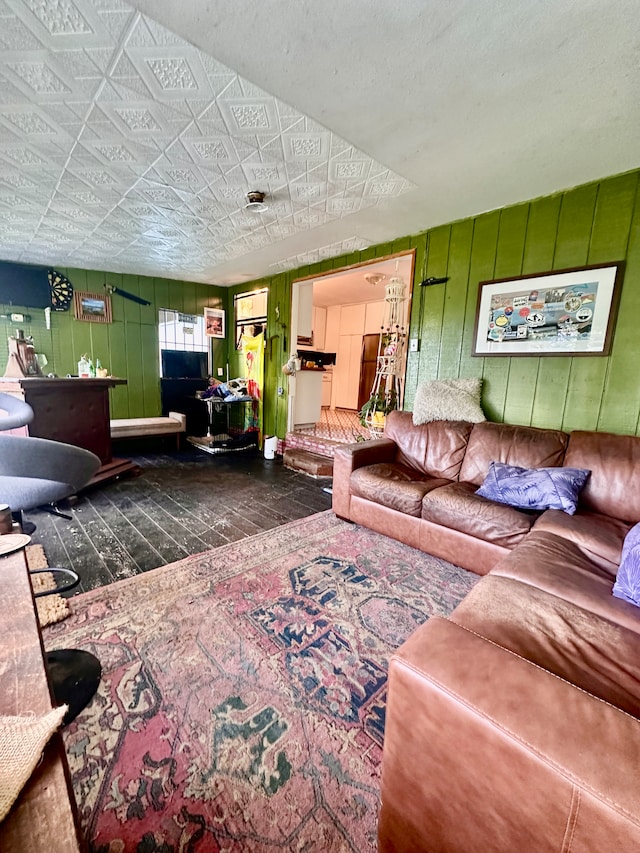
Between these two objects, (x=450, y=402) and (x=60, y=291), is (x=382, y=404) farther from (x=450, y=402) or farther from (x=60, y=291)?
(x=60, y=291)

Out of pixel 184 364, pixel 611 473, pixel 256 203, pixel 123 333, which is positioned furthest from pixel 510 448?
pixel 123 333

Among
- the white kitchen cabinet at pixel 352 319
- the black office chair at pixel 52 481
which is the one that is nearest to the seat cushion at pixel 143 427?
the black office chair at pixel 52 481

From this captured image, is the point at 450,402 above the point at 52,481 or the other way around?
above

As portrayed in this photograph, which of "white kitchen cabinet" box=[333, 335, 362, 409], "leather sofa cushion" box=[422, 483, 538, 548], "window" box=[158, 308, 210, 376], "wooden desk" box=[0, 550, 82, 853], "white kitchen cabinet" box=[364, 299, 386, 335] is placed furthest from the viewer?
"white kitchen cabinet" box=[333, 335, 362, 409]

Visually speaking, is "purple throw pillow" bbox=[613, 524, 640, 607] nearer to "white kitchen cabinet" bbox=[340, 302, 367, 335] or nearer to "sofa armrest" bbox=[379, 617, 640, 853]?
"sofa armrest" bbox=[379, 617, 640, 853]

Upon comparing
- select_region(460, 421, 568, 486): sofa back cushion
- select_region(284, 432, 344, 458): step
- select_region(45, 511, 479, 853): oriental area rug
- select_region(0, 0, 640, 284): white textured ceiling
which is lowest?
select_region(45, 511, 479, 853): oriental area rug

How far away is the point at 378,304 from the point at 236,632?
6.92m

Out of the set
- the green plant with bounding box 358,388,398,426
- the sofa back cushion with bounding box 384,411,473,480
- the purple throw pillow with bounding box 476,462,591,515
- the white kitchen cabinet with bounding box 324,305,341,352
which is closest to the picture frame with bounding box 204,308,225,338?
the white kitchen cabinet with bounding box 324,305,341,352

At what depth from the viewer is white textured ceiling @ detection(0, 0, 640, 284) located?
1344 mm

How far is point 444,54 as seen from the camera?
1.46 m

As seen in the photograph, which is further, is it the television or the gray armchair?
the television

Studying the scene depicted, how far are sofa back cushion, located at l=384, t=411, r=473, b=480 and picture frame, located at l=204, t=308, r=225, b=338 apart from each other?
13.6ft

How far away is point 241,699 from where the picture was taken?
129 cm

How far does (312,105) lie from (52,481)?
2.21 m
